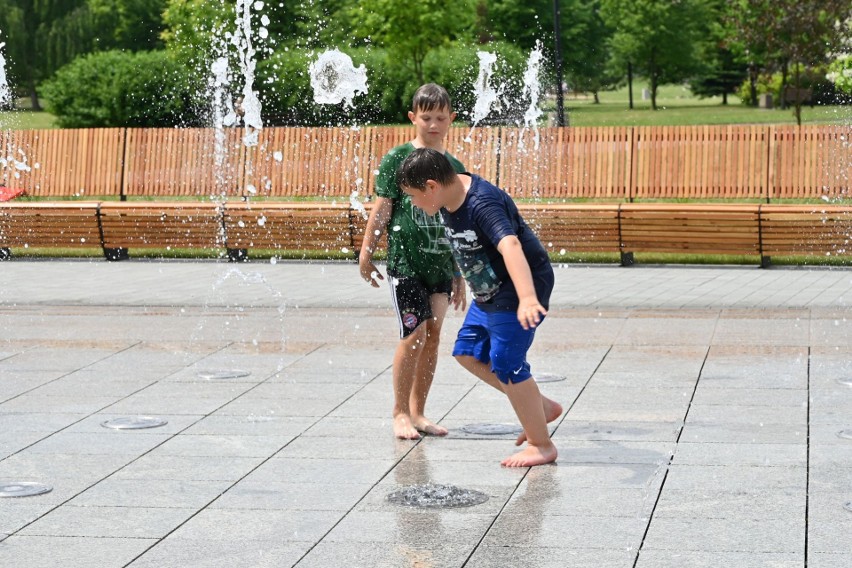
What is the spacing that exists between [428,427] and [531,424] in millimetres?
771

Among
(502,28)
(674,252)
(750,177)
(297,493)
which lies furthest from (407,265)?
(502,28)

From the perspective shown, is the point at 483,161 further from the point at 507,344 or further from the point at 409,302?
the point at 507,344

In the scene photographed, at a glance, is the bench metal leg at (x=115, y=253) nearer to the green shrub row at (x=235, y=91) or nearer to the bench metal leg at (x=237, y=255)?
the bench metal leg at (x=237, y=255)

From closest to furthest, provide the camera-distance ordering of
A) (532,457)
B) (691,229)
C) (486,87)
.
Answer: (532,457)
(691,229)
(486,87)

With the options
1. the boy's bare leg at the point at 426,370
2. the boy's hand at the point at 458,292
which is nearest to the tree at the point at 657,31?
the boy's hand at the point at 458,292

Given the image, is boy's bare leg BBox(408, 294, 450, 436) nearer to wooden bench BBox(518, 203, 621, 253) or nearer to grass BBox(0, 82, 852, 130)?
wooden bench BBox(518, 203, 621, 253)

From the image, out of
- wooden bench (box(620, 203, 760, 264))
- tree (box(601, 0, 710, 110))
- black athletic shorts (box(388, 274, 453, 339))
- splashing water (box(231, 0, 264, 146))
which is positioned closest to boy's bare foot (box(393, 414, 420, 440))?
black athletic shorts (box(388, 274, 453, 339))

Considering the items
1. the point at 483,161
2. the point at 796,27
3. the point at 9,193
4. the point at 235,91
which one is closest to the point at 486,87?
the point at 235,91

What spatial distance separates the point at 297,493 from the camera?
17.4 ft

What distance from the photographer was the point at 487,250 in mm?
5469

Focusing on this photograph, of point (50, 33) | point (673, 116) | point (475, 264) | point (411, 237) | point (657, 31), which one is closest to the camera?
point (475, 264)

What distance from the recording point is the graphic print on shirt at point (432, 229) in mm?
6145

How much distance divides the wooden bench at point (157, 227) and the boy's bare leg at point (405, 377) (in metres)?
7.80

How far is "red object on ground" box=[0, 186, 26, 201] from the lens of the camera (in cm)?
1556
